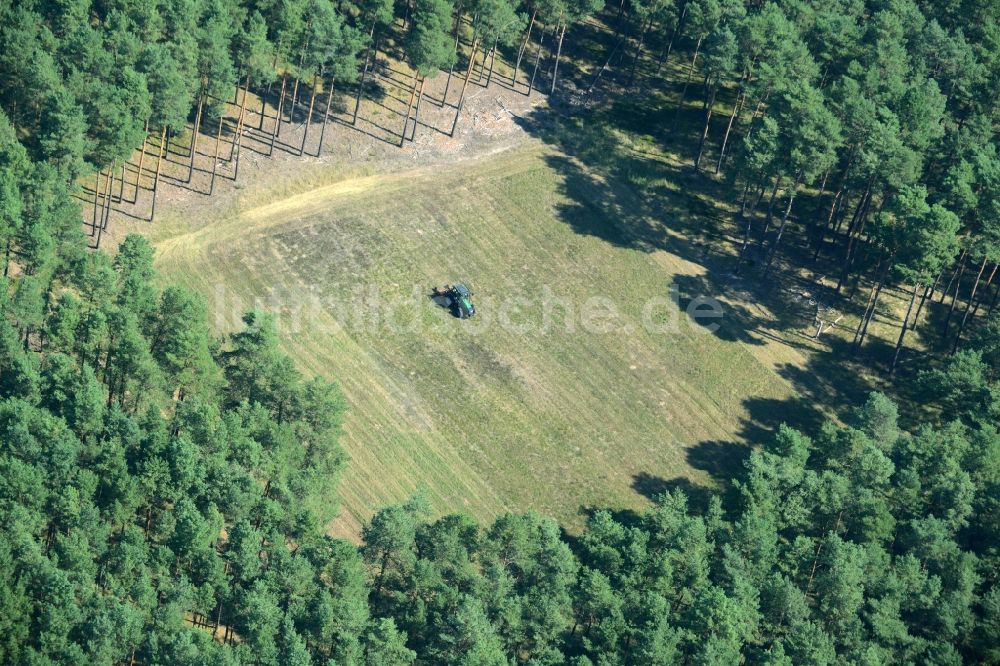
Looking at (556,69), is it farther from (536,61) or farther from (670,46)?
(670,46)

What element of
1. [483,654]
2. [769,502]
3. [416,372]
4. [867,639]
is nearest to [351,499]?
[416,372]

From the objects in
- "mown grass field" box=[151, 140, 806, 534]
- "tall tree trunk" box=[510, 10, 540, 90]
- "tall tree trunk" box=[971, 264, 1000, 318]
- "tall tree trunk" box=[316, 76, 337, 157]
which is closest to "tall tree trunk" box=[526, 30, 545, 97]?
"tall tree trunk" box=[510, 10, 540, 90]

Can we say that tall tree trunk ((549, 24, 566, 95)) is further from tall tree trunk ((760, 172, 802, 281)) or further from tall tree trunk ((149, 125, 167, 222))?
tall tree trunk ((149, 125, 167, 222))

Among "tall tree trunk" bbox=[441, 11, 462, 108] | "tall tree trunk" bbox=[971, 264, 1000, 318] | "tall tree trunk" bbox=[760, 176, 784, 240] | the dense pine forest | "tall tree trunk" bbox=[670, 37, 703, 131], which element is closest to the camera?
the dense pine forest

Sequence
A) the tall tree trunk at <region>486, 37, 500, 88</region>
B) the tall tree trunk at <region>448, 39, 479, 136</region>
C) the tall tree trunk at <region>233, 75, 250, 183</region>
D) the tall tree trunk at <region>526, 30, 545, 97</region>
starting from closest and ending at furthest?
1. the tall tree trunk at <region>233, 75, 250, 183</region>
2. the tall tree trunk at <region>448, 39, 479, 136</region>
3. the tall tree trunk at <region>486, 37, 500, 88</region>
4. the tall tree trunk at <region>526, 30, 545, 97</region>

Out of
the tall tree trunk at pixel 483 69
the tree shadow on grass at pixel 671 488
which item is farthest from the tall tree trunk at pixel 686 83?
the tree shadow on grass at pixel 671 488

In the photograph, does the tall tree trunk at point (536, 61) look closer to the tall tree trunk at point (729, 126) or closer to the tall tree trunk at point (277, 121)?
the tall tree trunk at point (729, 126)

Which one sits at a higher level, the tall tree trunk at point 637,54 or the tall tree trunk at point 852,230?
the tall tree trunk at point 637,54
